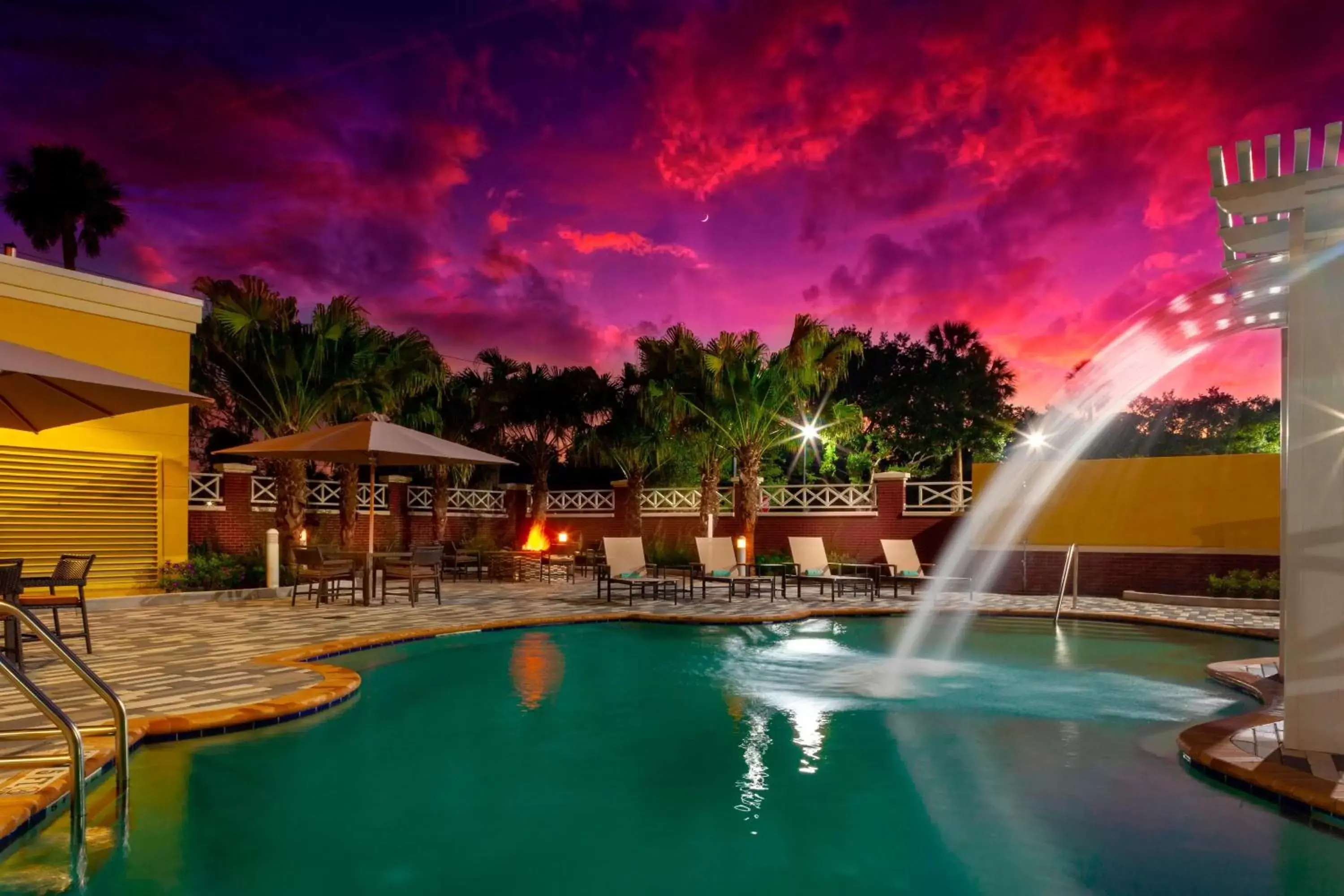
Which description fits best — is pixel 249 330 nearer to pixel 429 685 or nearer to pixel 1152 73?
pixel 429 685

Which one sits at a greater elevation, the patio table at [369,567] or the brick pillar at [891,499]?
the brick pillar at [891,499]

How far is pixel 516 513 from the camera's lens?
23.9m

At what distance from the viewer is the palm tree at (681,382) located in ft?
57.9

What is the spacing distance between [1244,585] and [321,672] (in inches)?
576

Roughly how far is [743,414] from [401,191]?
14.3m

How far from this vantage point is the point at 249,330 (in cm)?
1448

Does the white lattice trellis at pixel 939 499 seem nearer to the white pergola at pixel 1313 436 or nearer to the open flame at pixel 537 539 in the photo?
the open flame at pixel 537 539

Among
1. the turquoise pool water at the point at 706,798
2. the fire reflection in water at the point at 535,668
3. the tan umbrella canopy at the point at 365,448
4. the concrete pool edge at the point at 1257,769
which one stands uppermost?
the tan umbrella canopy at the point at 365,448

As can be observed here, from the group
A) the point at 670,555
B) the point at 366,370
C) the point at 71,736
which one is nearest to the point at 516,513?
the point at 670,555

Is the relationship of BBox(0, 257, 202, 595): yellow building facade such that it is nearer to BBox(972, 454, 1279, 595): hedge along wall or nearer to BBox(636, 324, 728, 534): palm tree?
BBox(636, 324, 728, 534): palm tree

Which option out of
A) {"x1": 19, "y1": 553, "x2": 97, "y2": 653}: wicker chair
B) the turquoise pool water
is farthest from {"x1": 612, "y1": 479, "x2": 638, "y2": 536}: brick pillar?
{"x1": 19, "y1": 553, "x2": 97, "y2": 653}: wicker chair

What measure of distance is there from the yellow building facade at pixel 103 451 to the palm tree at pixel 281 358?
2.20ft

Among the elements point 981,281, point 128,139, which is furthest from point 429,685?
point 128,139

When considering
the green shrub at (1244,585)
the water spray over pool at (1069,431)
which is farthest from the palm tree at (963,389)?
the green shrub at (1244,585)
